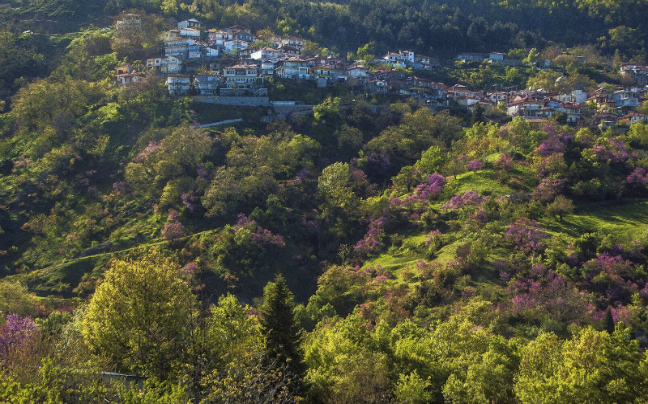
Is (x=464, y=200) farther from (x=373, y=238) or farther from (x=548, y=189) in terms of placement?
(x=373, y=238)

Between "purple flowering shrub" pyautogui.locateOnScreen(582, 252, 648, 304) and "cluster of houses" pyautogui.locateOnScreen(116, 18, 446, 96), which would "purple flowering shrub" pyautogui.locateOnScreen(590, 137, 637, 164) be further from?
"cluster of houses" pyautogui.locateOnScreen(116, 18, 446, 96)

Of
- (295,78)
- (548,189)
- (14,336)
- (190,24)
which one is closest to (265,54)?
(295,78)

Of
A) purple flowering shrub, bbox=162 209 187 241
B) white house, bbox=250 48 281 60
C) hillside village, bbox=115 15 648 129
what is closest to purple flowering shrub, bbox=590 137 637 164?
hillside village, bbox=115 15 648 129

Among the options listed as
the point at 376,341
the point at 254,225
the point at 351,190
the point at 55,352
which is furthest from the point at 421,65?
the point at 55,352

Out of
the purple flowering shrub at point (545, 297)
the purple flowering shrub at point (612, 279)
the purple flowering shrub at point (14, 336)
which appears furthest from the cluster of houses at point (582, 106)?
the purple flowering shrub at point (14, 336)

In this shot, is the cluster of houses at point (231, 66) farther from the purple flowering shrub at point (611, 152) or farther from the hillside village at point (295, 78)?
the purple flowering shrub at point (611, 152)

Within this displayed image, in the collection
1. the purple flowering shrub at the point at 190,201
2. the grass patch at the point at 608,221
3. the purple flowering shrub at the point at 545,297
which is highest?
the grass patch at the point at 608,221
